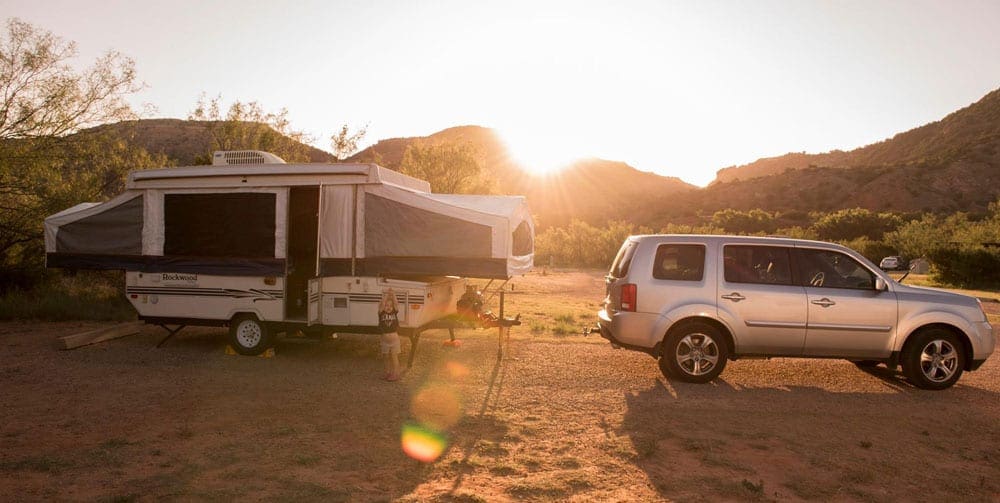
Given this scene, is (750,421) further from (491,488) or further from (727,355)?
(491,488)

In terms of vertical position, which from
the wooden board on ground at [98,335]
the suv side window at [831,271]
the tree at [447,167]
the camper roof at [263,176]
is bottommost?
the wooden board on ground at [98,335]

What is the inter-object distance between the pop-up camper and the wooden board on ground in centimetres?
119

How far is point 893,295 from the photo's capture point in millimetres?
7801

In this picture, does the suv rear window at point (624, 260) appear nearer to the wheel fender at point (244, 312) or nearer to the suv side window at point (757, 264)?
the suv side window at point (757, 264)

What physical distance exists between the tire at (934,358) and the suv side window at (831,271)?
0.91 metres

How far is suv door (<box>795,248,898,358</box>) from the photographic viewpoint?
7.75m

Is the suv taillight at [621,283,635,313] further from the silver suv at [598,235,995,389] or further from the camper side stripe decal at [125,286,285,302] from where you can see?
the camper side stripe decal at [125,286,285,302]

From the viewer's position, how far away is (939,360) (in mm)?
7824

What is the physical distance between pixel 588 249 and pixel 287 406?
31769 millimetres

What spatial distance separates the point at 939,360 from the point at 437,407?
631 centimetres

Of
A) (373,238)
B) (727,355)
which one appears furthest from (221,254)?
(727,355)

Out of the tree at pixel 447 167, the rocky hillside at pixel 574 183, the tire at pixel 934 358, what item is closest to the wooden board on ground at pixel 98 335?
the tire at pixel 934 358

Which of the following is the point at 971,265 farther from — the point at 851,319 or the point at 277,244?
the point at 277,244

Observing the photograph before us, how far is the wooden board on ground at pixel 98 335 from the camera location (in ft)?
32.5
